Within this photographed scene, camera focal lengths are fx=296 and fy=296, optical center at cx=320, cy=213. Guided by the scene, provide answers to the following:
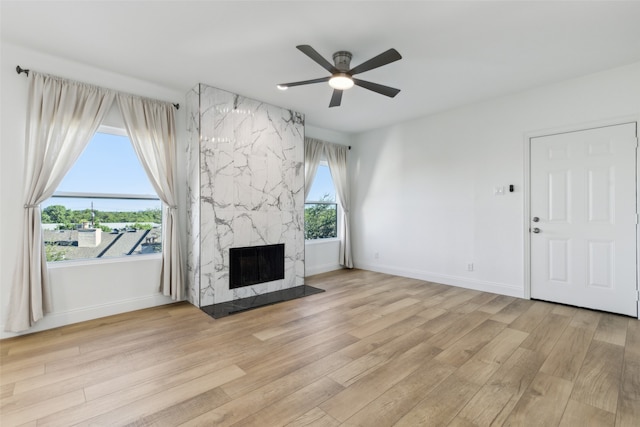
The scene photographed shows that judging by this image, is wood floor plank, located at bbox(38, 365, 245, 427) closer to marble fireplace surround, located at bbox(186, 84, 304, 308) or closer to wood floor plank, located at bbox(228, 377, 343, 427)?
wood floor plank, located at bbox(228, 377, 343, 427)

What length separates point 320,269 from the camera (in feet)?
19.6

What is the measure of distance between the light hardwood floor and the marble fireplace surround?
2.47 ft

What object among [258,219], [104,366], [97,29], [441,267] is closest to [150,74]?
[97,29]

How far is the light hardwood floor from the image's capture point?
1.88m

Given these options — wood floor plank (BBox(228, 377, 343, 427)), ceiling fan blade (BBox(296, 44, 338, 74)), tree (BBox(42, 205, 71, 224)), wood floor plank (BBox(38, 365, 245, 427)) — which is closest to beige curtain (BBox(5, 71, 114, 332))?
tree (BBox(42, 205, 71, 224))

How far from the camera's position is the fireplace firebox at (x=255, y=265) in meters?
4.23

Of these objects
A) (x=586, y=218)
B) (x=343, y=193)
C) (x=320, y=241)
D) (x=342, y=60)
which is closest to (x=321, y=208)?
(x=343, y=193)

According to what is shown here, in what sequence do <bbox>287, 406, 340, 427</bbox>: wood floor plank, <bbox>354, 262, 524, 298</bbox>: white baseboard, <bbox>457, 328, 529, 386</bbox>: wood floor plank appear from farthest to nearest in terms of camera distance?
<bbox>354, 262, 524, 298</bbox>: white baseboard
<bbox>457, 328, 529, 386</bbox>: wood floor plank
<bbox>287, 406, 340, 427</bbox>: wood floor plank

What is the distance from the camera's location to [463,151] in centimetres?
482

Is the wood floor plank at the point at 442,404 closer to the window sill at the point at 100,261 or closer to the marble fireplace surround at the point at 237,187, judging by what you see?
the marble fireplace surround at the point at 237,187

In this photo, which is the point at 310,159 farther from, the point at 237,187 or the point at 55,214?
the point at 55,214

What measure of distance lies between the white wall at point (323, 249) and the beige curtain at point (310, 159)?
221 mm

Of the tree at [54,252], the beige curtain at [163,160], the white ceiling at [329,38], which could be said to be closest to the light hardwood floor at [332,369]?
the beige curtain at [163,160]

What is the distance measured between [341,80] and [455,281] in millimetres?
3721
